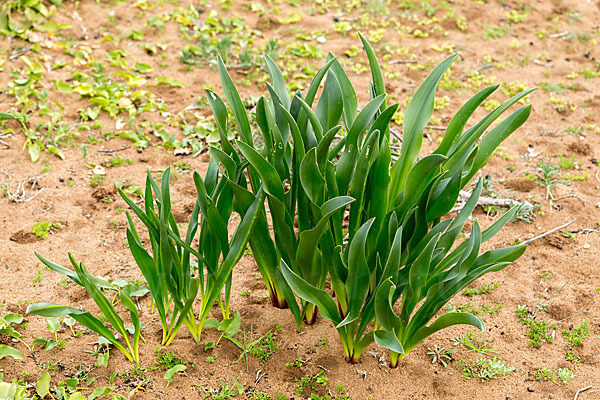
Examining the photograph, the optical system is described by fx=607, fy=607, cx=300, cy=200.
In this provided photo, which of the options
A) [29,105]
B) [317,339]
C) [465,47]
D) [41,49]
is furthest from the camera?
[465,47]

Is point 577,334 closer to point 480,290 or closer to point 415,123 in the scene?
point 480,290

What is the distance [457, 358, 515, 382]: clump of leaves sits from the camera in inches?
91.4

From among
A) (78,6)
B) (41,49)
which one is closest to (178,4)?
(78,6)

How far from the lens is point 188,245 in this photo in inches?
84.4

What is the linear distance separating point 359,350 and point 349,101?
3.13 ft

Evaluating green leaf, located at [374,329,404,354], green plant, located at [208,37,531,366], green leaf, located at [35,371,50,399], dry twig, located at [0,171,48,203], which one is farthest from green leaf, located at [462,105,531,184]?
dry twig, located at [0,171,48,203]

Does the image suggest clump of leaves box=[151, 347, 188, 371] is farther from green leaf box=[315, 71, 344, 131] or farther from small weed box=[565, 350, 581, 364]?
small weed box=[565, 350, 581, 364]

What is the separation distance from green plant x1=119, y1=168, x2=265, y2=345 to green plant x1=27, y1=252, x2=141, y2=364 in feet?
0.38

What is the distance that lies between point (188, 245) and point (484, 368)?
4.05 ft

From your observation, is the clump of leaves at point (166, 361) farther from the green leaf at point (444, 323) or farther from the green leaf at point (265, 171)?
the green leaf at point (444, 323)

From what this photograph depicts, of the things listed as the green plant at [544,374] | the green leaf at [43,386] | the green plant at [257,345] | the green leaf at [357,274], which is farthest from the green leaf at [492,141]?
the green leaf at [43,386]

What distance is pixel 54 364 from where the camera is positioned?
226 centimetres

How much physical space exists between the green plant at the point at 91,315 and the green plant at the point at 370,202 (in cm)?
55

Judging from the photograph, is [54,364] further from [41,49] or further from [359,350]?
[41,49]
